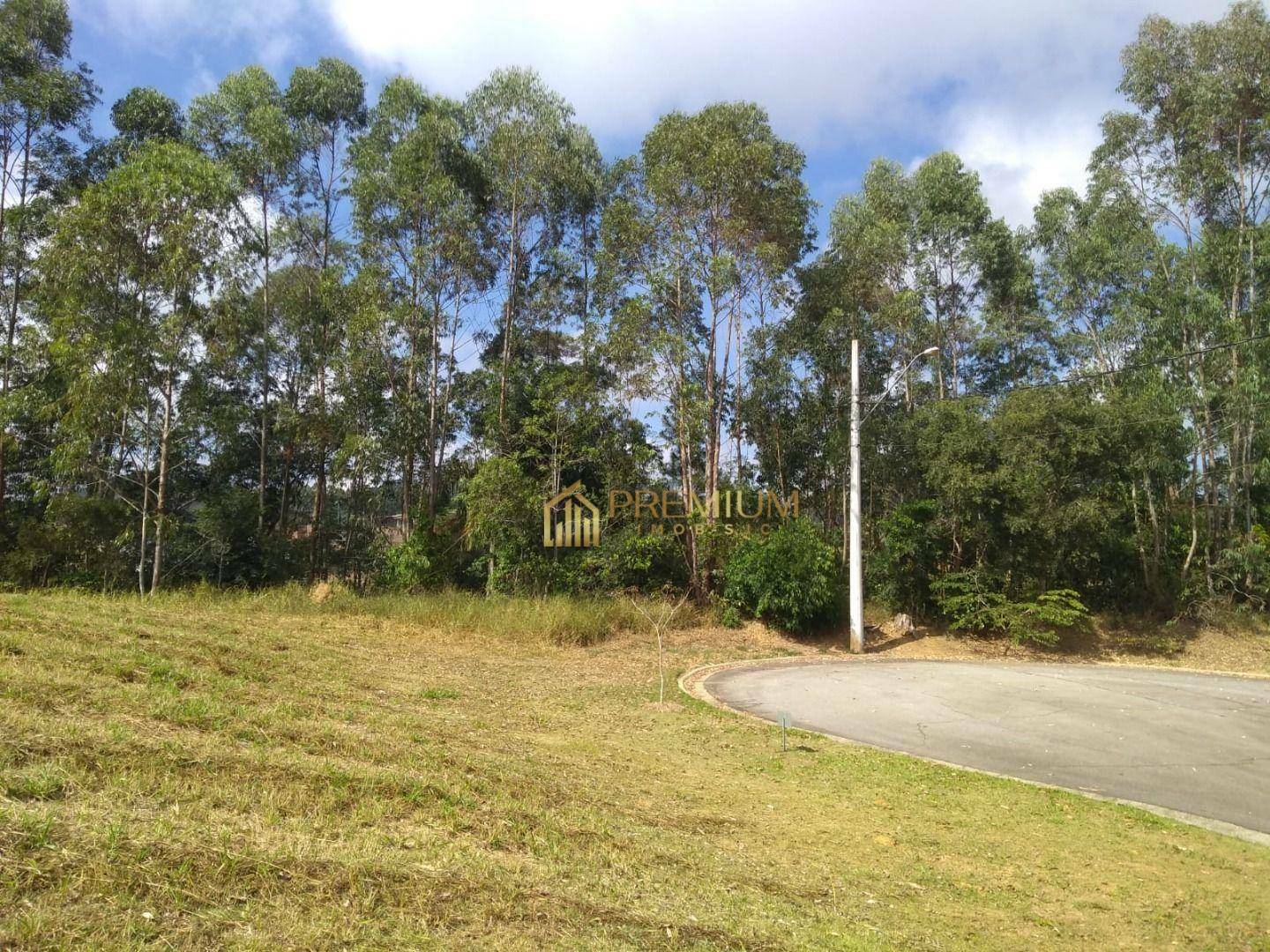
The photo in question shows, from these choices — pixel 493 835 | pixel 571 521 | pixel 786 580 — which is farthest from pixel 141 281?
pixel 493 835

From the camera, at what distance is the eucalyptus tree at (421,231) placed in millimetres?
21281

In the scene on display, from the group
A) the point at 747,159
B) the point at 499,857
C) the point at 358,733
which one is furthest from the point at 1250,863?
the point at 747,159

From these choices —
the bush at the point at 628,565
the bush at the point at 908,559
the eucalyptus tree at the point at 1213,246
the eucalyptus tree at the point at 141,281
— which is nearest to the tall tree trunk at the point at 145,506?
the eucalyptus tree at the point at 141,281

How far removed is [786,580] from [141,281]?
1637cm

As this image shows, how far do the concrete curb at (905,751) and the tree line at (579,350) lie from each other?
262 centimetres

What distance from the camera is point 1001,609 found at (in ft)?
52.8

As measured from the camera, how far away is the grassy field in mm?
2701

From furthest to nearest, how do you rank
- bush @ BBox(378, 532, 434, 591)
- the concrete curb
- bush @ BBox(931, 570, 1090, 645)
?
bush @ BBox(378, 532, 434, 591), bush @ BBox(931, 570, 1090, 645), the concrete curb

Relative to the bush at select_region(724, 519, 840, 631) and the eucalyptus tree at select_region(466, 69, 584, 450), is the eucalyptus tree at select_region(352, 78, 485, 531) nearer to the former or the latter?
the eucalyptus tree at select_region(466, 69, 584, 450)

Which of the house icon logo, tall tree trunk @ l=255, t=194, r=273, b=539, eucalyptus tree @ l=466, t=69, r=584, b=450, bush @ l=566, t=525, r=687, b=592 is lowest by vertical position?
bush @ l=566, t=525, r=687, b=592

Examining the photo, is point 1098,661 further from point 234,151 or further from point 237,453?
point 234,151

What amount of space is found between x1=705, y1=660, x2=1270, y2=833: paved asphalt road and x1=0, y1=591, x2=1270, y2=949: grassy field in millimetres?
773

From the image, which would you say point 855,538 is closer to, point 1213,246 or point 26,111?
point 1213,246

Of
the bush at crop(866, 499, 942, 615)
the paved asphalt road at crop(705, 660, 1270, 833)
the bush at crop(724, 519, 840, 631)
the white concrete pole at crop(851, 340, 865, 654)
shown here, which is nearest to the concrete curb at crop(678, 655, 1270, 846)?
the paved asphalt road at crop(705, 660, 1270, 833)
